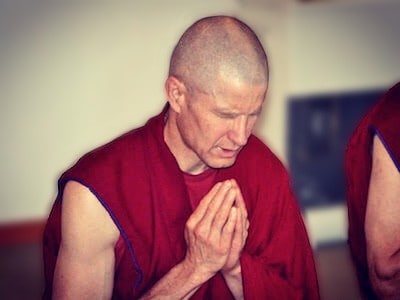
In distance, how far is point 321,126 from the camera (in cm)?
258

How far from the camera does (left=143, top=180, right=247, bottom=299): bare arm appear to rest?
45.6 inches

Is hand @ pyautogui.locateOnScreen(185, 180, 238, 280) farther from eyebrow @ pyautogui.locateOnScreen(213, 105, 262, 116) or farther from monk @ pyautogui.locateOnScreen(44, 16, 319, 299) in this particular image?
eyebrow @ pyautogui.locateOnScreen(213, 105, 262, 116)

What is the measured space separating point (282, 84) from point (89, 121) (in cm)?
93

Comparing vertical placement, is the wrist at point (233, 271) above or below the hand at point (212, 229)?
below

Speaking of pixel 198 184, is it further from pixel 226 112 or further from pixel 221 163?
pixel 226 112

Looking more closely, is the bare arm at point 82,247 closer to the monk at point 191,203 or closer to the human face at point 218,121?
the monk at point 191,203

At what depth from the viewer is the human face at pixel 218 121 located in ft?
3.67

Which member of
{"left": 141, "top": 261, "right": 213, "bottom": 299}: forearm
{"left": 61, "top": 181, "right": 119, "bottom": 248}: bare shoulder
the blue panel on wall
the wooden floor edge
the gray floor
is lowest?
the gray floor

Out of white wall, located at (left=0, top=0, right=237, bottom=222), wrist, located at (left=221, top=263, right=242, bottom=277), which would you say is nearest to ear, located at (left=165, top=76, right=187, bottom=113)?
wrist, located at (left=221, top=263, right=242, bottom=277)

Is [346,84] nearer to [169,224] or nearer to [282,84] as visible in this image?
[282,84]

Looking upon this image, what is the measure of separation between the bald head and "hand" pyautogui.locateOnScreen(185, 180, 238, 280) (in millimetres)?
224

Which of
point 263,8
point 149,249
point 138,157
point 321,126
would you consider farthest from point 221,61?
point 321,126

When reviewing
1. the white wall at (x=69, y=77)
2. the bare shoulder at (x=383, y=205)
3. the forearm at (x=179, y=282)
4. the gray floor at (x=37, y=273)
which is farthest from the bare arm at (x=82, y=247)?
the white wall at (x=69, y=77)

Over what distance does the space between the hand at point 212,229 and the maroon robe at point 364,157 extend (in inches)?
13.0
